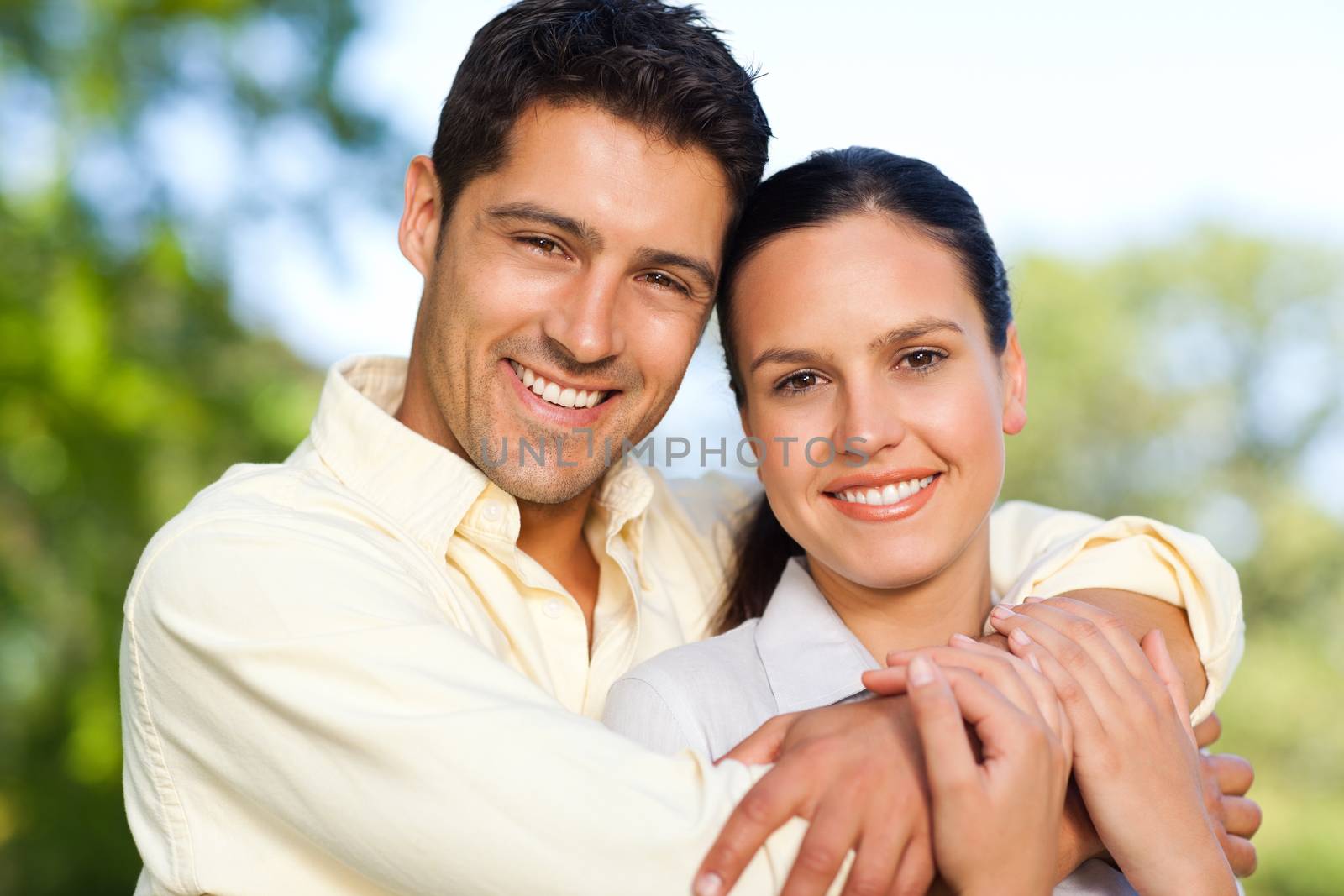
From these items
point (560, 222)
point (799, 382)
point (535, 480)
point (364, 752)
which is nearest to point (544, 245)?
point (560, 222)

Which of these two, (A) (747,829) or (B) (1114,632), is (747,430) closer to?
(B) (1114,632)

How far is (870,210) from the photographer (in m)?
2.05

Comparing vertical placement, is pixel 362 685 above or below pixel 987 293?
below

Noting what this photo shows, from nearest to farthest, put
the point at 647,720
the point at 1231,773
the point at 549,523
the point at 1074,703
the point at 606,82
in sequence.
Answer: the point at 1074,703 < the point at 647,720 < the point at 606,82 < the point at 1231,773 < the point at 549,523

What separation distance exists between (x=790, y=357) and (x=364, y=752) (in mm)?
931

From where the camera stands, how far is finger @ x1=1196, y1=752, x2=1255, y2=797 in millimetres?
2240

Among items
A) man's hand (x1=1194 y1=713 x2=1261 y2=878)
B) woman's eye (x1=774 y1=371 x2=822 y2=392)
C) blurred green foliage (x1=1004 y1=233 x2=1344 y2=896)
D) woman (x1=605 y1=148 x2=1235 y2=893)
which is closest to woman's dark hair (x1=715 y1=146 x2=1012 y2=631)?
woman (x1=605 y1=148 x2=1235 y2=893)

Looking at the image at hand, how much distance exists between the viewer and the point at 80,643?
193 inches

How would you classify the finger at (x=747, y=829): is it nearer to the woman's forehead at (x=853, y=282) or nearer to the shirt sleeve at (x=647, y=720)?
the shirt sleeve at (x=647, y=720)

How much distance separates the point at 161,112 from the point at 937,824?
497cm

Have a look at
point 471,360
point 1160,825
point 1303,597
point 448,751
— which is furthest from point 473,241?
point 1303,597

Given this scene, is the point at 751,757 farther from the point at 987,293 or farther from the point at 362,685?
the point at 987,293

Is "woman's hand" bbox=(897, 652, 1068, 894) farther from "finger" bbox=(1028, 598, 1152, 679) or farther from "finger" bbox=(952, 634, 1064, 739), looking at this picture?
"finger" bbox=(1028, 598, 1152, 679)

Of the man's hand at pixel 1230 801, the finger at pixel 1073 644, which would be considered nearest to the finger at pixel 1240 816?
the man's hand at pixel 1230 801
